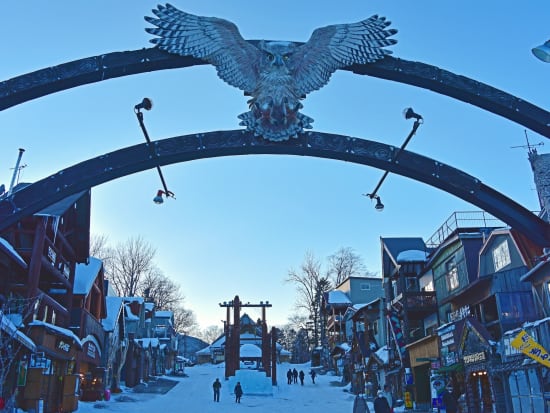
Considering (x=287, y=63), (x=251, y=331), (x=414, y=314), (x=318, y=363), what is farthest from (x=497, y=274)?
(x=251, y=331)

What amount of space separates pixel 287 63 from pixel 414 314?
26.8m

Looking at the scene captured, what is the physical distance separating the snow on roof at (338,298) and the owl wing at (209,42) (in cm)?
5350

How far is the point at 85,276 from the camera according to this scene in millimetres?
29125

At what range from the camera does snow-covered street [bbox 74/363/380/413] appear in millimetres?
29184

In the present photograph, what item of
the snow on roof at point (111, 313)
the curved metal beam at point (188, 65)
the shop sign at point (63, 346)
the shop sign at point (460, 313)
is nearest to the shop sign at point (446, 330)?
the shop sign at point (460, 313)

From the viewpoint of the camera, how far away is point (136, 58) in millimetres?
10219

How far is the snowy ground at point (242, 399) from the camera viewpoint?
29.2 meters

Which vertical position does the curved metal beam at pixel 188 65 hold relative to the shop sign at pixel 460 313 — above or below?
above

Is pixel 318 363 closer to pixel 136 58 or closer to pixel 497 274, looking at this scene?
pixel 497 274

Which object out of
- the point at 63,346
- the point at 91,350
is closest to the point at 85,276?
the point at 91,350

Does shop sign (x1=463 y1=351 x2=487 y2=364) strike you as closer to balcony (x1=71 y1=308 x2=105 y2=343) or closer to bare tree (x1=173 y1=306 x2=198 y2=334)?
balcony (x1=71 y1=308 x2=105 y2=343)

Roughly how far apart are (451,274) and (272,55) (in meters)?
21.7

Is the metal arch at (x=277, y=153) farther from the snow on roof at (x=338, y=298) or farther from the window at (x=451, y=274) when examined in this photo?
the snow on roof at (x=338, y=298)

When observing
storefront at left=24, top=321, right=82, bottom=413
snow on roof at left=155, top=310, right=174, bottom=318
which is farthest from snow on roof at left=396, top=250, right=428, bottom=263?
snow on roof at left=155, top=310, right=174, bottom=318
